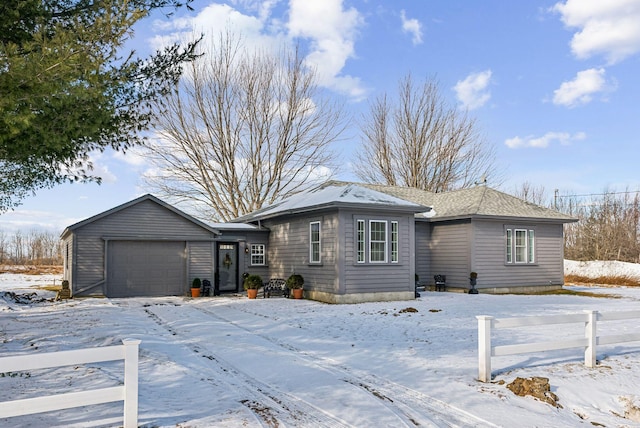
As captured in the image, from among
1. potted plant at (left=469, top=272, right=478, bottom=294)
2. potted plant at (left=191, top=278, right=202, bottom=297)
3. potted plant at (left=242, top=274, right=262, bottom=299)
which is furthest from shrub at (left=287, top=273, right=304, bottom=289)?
potted plant at (left=469, top=272, right=478, bottom=294)

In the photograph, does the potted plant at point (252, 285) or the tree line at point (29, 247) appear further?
the tree line at point (29, 247)

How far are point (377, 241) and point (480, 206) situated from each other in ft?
19.0

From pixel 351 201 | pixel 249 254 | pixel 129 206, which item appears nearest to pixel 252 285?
pixel 249 254

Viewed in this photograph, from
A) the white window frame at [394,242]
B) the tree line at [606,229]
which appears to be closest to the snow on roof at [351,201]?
the white window frame at [394,242]

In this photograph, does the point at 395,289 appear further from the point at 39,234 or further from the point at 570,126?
the point at 39,234

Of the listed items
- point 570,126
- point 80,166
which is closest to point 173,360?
point 80,166

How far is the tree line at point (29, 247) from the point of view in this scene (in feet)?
192

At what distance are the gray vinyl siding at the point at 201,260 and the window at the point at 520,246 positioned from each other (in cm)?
1239

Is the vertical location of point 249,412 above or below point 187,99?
below

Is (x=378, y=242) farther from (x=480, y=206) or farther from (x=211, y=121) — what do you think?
(x=211, y=121)

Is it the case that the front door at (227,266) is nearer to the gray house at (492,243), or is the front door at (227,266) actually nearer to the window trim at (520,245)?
the gray house at (492,243)

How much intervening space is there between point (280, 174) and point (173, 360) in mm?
24016

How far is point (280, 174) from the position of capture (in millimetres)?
31266

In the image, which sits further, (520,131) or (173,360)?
(520,131)
